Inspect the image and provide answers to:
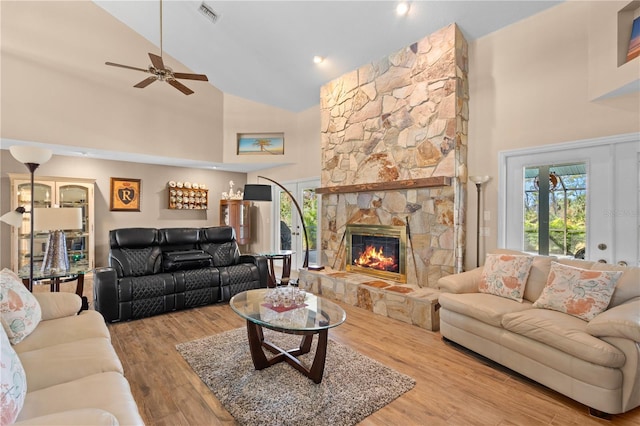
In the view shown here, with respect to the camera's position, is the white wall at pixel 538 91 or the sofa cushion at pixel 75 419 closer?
the sofa cushion at pixel 75 419

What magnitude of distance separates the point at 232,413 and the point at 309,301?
3.65 feet

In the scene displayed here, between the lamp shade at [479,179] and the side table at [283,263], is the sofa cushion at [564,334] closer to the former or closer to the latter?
the lamp shade at [479,179]

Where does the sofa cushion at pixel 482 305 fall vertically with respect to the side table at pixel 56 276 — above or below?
below

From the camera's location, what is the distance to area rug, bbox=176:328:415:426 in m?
1.90

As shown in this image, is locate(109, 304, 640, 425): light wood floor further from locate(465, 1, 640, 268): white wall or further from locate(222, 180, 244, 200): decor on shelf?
locate(222, 180, 244, 200): decor on shelf

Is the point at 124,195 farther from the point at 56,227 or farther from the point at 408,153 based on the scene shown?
the point at 408,153

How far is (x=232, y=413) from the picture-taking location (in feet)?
6.29

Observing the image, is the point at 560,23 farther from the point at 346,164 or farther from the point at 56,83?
the point at 56,83

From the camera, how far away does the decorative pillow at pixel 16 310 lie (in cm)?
187

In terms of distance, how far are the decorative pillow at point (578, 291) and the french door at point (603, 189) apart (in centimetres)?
79

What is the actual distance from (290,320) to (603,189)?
3.25 meters

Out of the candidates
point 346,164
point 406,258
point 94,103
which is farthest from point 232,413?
point 94,103

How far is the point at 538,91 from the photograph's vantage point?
3.34 meters

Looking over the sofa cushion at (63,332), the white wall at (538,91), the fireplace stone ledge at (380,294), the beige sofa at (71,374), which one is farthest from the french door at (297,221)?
the beige sofa at (71,374)
